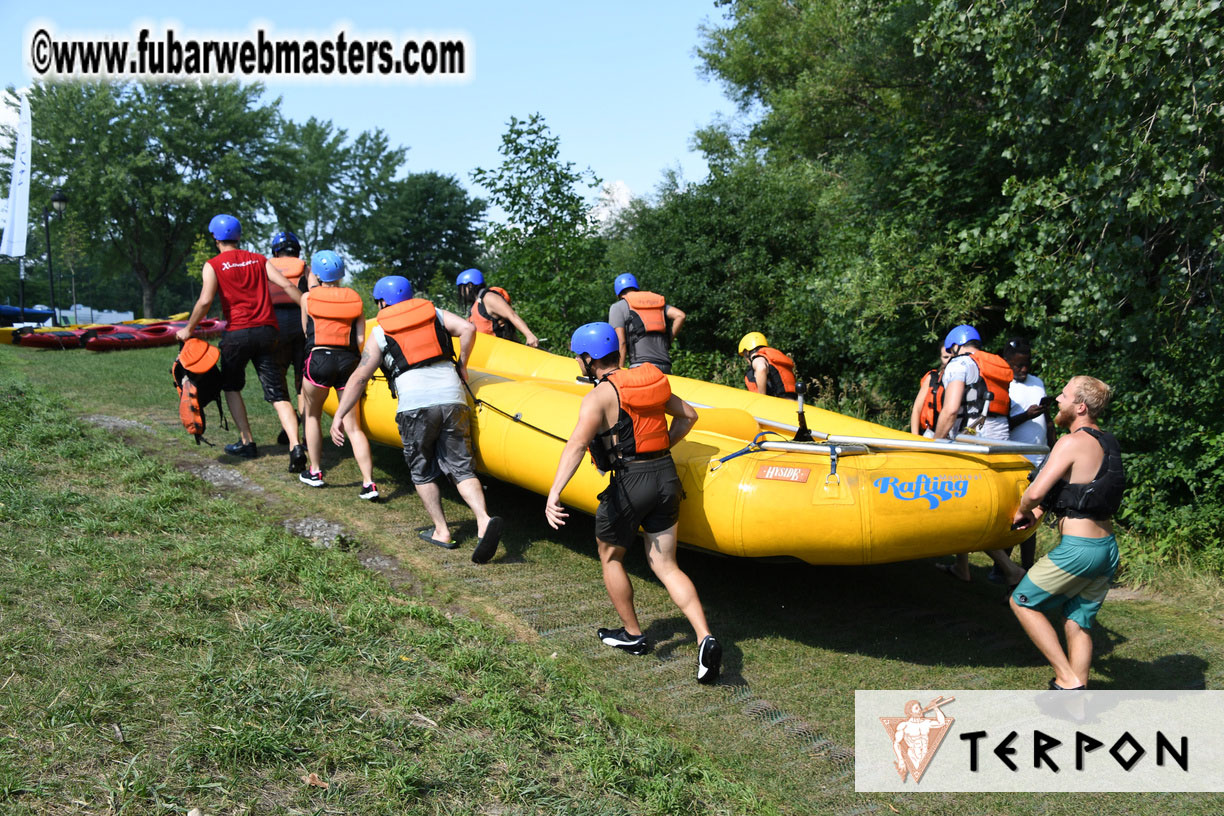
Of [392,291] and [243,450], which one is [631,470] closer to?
[392,291]

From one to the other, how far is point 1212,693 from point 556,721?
134 inches

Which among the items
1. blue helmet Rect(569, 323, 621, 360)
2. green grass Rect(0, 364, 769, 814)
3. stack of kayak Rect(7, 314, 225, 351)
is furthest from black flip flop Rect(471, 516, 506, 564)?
stack of kayak Rect(7, 314, 225, 351)

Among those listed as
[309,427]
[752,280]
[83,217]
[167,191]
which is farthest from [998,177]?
[83,217]

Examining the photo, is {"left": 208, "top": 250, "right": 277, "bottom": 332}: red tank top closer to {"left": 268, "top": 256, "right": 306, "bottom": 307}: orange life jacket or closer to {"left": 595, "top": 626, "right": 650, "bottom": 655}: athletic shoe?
{"left": 268, "top": 256, "right": 306, "bottom": 307}: orange life jacket

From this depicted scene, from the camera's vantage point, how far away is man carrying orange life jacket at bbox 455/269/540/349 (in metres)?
8.23

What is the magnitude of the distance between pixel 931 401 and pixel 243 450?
5.38 m

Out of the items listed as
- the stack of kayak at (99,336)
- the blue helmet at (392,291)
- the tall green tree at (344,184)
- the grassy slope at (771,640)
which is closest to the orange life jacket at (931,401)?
the grassy slope at (771,640)

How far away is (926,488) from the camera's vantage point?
4543mm

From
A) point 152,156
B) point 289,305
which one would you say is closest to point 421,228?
point 152,156

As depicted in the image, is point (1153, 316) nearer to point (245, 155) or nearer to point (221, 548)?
point (221, 548)

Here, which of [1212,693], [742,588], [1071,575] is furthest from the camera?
[742,588]

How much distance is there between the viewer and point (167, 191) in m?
34.0

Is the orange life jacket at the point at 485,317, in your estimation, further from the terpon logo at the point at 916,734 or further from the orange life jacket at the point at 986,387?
the terpon logo at the point at 916,734

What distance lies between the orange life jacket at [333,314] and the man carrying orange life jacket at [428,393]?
741 millimetres
